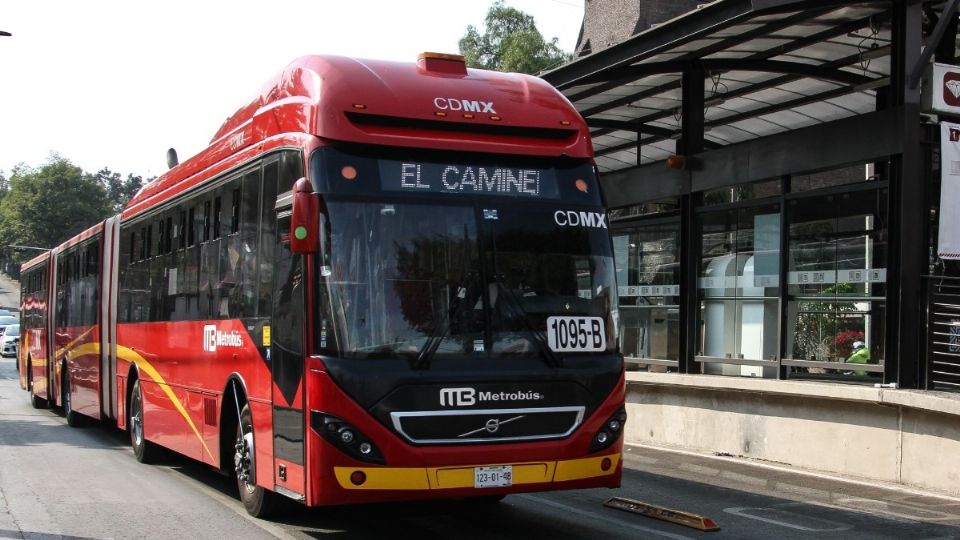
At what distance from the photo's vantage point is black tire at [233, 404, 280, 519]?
8.99 m

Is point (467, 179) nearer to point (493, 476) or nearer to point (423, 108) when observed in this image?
point (423, 108)

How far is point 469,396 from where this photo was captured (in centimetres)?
753

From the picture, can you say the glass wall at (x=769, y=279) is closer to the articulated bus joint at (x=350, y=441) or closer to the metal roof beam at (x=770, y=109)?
the metal roof beam at (x=770, y=109)

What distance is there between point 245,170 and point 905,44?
7.65 m

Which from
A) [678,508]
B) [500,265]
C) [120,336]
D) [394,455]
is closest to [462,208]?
[500,265]

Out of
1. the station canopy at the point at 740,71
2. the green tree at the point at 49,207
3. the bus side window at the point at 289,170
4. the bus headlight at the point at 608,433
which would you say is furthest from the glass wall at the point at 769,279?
the green tree at the point at 49,207

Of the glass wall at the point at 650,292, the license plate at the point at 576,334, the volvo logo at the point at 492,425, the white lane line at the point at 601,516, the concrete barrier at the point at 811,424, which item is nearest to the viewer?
the volvo logo at the point at 492,425

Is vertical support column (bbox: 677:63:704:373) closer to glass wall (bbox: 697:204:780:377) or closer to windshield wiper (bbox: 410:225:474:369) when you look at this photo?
glass wall (bbox: 697:204:780:377)

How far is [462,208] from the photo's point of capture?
25.9 feet

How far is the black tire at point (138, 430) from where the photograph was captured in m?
13.7

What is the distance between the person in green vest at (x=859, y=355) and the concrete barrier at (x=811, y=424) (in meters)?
0.39

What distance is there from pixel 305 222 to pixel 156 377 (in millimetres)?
6124

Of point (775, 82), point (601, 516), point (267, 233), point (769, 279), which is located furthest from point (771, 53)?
point (267, 233)

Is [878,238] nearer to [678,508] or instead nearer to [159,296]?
[678,508]
